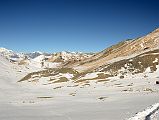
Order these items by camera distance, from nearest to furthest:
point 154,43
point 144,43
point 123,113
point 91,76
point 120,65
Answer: point 123,113 → point 91,76 → point 120,65 → point 154,43 → point 144,43

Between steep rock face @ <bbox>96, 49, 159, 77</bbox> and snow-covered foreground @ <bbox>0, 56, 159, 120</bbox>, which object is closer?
snow-covered foreground @ <bbox>0, 56, 159, 120</bbox>

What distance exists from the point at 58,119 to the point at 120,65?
78039 millimetres

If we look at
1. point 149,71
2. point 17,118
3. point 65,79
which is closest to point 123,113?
point 17,118

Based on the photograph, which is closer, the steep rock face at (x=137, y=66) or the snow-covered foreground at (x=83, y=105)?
the snow-covered foreground at (x=83, y=105)

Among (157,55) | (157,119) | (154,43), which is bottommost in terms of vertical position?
(157,119)

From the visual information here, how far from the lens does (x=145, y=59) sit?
334 feet

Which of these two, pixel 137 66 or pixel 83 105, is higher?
pixel 137 66

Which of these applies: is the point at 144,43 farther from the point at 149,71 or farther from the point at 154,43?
the point at 149,71

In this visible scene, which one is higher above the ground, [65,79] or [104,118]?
[65,79]

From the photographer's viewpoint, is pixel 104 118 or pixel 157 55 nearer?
pixel 104 118

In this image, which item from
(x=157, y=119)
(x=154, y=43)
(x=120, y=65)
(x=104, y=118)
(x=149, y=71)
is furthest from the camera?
(x=154, y=43)

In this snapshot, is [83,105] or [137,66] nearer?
[83,105]

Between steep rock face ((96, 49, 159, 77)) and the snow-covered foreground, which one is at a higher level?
steep rock face ((96, 49, 159, 77))

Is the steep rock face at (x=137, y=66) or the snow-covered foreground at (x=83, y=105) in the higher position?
the steep rock face at (x=137, y=66)
